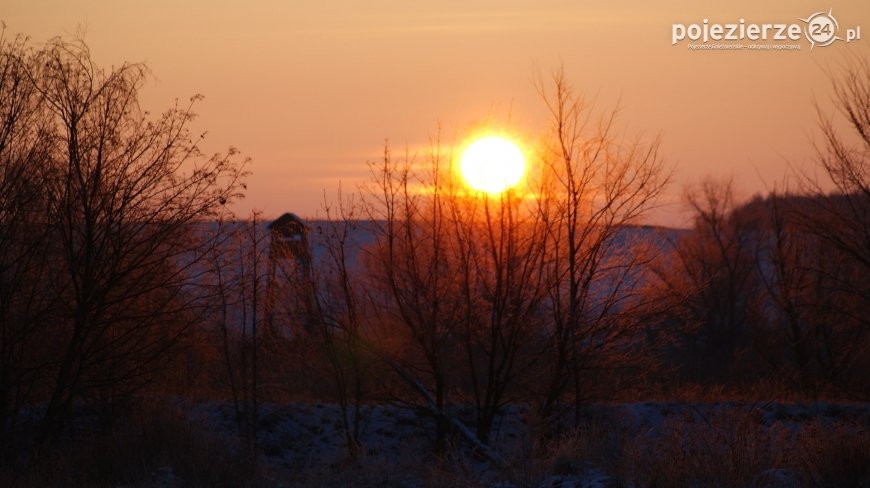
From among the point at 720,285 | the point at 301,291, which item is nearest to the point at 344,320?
the point at 301,291

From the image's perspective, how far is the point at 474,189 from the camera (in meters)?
13.7

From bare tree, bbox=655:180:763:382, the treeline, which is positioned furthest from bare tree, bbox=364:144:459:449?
bare tree, bbox=655:180:763:382

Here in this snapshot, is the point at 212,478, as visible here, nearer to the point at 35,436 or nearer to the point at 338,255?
the point at 35,436

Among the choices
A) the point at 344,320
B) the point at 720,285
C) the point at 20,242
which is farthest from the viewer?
the point at 720,285

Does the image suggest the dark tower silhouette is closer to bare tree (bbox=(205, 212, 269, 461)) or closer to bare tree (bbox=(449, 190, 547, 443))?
bare tree (bbox=(205, 212, 269, 461))

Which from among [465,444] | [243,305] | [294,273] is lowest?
[465,444]

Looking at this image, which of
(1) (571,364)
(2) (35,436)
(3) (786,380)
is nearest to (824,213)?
(3) (786,380)

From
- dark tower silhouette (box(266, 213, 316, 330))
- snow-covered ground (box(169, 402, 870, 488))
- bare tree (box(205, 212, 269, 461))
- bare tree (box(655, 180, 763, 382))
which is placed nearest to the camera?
snow-covered ground (box(169, 402, 870, 488))

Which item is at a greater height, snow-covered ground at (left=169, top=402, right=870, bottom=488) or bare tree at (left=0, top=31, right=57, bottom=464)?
bare tree at (left=0, top=31, right=57, bottom=464)

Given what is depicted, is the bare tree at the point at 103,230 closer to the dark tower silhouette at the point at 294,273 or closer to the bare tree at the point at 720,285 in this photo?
the dark tower silhouette at the point at 294,273

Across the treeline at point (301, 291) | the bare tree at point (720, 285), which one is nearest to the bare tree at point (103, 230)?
the treeline at point (301, 291)

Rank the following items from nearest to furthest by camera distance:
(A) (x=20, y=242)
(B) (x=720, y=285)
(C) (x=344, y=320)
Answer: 1. (A) (x=20, y=242)
2. (C) (x=344, y=320)
3. (B) (x=720, y=285)

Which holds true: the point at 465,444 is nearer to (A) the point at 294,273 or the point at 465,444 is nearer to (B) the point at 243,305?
(A) the point at 294,273

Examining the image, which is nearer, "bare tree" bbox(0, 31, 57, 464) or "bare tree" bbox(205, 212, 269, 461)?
"bare tree" bbox(0, 31, 57, 464)
